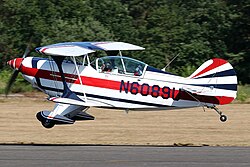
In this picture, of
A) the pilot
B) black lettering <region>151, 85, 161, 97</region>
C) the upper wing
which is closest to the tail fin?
black lettering <region>151, 85, 161, 97</region>

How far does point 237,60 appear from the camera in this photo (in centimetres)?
3672

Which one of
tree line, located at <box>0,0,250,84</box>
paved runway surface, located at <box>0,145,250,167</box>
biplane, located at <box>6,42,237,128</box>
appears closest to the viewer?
paved runway surface, located at <box>0,145,250,167</box>

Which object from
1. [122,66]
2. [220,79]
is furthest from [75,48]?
[220,79]

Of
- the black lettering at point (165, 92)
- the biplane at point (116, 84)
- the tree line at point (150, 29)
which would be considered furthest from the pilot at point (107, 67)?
the tree line at point (150, 29)

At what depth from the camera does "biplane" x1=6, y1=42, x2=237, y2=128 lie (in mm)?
18672

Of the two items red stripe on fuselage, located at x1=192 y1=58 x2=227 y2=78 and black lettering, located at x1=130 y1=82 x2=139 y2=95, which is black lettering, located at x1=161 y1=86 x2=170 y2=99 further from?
red stripe on fuselage, located at x1=192 y1=58 x2=227 y2=78

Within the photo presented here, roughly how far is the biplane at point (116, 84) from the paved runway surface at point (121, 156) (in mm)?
1369

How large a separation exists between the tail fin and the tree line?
16846 mm

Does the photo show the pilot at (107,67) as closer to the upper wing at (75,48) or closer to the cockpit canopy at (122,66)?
the cockpit canopy at (122,66)

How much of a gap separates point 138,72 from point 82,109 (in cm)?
199

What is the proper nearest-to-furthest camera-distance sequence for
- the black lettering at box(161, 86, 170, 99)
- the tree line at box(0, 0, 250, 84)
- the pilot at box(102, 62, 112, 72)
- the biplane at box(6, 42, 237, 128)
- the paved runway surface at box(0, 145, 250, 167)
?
the paved runway surface at box(0, 145, 250, 167), the biplane at box(6, 42, 237, 128), the black lettering at box(161, 86, 170, 99), the pilot at box(102, 62, 112, 72), the tree line at box(0, 0, 250, 84)

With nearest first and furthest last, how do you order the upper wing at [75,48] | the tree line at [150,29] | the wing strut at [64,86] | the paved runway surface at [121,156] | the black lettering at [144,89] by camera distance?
the paved runway surface at [121,156] → the upper wing at [75,48] → the black lettering at [144,89] → the wing strut at [64,86] → the tree line at [150,29]

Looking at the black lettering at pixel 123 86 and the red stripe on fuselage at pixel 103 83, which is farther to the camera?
the black lettering at pixel 123 86

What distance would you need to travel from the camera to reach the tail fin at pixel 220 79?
60.8 ft
